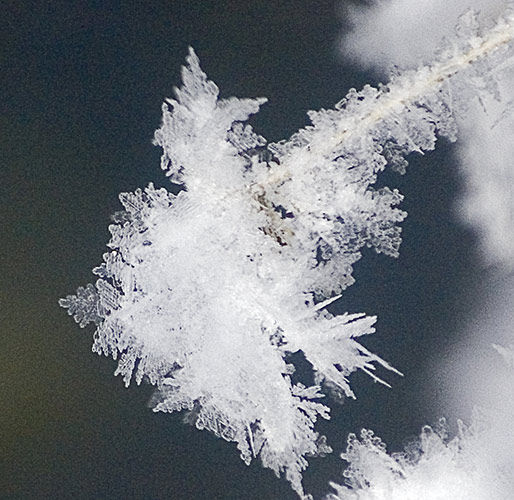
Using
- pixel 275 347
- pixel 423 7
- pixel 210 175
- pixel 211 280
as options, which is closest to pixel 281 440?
pixel 275 347

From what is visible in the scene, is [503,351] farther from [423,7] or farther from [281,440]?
[423,7]

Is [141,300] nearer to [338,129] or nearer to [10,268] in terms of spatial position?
[10,268]

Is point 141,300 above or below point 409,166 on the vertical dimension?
below

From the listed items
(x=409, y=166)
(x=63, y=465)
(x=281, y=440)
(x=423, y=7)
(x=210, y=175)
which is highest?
(x=423, y=7)
